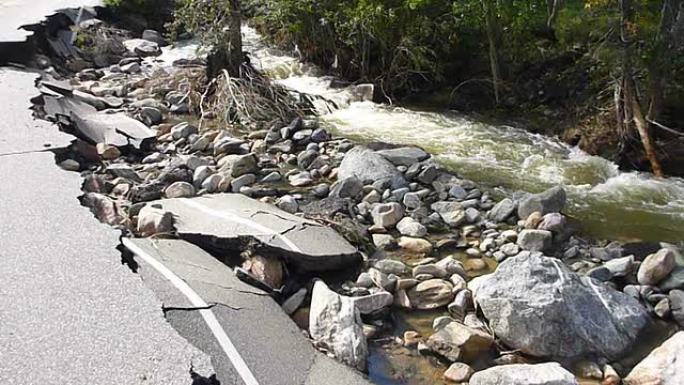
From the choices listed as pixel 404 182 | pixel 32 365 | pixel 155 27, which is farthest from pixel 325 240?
pixel 155 27

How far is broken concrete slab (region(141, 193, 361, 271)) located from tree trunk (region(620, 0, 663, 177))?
12.3ft

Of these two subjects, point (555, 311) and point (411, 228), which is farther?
point (411, 228)

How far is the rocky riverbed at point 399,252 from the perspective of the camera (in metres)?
3.76

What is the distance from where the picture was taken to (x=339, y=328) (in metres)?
3.69

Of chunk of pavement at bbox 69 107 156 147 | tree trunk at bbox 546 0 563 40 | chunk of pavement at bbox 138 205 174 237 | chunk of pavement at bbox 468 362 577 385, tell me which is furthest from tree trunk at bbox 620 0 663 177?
chunk of pavement at bbox 69 107 156 147

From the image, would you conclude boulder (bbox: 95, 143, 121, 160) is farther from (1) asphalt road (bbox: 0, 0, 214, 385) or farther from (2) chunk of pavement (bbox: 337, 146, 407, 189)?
(2) chunk of pavement (bbox: 337, 146, 407, 189)

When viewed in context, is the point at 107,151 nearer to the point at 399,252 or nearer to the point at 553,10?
the point at 399,252

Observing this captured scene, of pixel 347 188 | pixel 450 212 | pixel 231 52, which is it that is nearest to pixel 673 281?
pixel 450 212

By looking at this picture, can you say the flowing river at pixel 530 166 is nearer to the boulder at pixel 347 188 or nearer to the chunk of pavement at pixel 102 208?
the boulder at pixel 347 188

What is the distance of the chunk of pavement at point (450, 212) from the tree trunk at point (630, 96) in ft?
7.57

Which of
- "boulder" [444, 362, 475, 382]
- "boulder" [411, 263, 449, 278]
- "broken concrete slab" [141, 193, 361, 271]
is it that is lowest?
"boulder" [444, 362, 475, 382]

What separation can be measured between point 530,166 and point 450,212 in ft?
5.68

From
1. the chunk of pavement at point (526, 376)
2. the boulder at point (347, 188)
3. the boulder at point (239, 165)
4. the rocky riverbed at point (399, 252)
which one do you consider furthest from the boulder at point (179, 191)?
the chunk of pavement at point (526, 376)

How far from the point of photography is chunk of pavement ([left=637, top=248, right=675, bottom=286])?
14.7 ft
